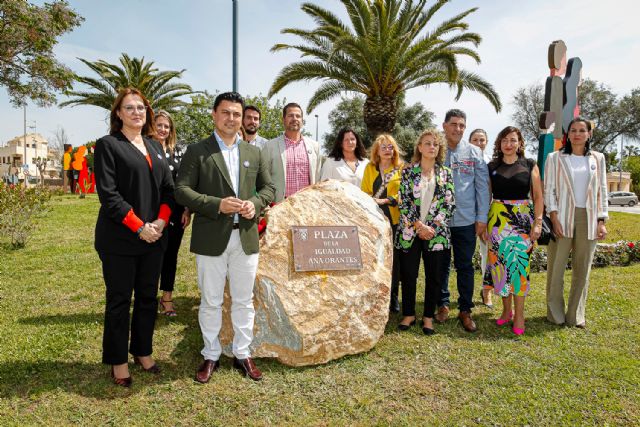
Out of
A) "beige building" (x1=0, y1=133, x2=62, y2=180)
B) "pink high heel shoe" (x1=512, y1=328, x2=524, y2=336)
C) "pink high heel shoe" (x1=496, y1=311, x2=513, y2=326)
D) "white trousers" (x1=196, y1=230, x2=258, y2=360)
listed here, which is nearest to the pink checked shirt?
"white trousers" (x1=196, y1=230, x2=258, y2=360)

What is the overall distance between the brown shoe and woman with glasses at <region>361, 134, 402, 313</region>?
547 mm

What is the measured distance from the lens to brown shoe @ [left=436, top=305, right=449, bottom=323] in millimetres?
4707

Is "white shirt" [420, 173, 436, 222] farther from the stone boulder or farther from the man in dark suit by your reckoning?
the man in dark suit

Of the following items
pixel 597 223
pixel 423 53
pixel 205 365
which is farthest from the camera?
pixel 423 53

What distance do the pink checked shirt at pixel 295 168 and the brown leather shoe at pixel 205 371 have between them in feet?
7.09

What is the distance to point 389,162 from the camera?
4.80m

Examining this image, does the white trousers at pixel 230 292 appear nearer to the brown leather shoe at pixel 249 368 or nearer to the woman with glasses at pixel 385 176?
the brown leather shoe at pixel 249 368

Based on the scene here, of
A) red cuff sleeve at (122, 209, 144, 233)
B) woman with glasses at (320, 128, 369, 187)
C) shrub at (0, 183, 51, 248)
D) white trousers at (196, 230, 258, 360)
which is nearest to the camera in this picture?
red cuff sleeve at (122, 209, 144, 233)

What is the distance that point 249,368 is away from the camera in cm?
337

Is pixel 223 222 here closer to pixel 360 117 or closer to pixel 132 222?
pixel 132 222

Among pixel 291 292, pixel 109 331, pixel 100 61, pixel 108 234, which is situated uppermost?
pixel 100 61

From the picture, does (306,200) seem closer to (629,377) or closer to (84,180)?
(629,377)

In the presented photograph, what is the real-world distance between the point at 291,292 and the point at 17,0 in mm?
10974

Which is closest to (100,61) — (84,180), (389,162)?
(84,180)
